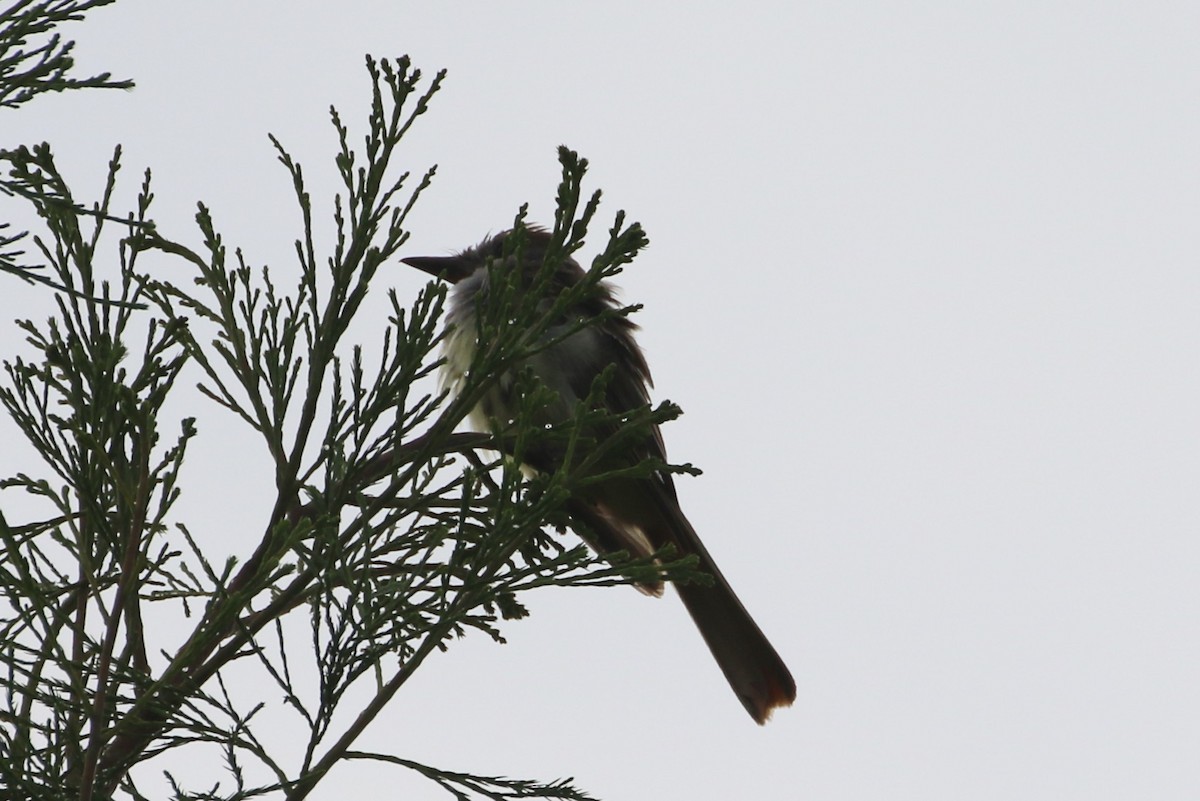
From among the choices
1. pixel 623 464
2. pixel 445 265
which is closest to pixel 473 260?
pixel 445 265

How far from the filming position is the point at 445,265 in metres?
5.76

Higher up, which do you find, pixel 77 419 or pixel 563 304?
pixel 77 419

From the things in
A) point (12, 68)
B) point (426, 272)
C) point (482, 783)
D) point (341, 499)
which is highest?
point (426, 272)

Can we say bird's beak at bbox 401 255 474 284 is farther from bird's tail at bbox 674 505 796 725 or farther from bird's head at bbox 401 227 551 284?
bird's tail at bbox 674 505 796 725

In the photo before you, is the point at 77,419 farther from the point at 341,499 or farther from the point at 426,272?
the point at 426,272

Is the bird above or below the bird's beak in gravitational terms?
below

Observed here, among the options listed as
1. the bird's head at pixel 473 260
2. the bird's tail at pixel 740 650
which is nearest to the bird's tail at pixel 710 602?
the bird's tail at pixel 740 650

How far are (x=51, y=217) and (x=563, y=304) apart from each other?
132cm

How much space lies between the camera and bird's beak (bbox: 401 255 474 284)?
5.75 metres

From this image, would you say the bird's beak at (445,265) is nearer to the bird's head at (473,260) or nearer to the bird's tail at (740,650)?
the bird's head at (473,260)

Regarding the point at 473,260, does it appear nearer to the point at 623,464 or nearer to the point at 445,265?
the point at 445,265

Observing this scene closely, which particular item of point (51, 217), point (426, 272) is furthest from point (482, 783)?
point (426, 272)

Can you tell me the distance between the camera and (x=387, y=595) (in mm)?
2801

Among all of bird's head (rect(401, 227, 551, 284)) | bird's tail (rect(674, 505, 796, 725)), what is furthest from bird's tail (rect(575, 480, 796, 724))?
bird's head (rect(401, 227, 551, 284))
